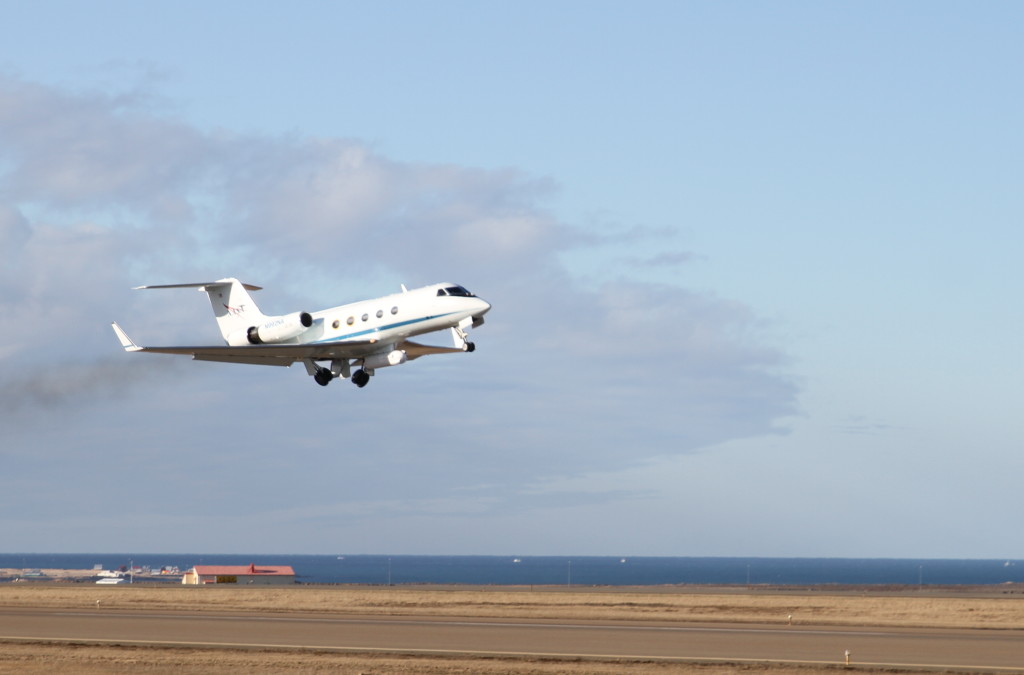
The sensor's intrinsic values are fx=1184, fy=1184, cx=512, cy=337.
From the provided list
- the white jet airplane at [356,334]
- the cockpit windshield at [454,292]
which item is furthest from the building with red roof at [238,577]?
the cockpit windshield at [454,292]

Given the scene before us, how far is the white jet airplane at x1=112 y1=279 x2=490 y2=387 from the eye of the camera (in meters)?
48.7

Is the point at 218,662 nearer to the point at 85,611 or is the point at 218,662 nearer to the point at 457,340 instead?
the point at 457,340

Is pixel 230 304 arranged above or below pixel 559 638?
above

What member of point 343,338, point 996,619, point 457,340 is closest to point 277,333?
point 343,338

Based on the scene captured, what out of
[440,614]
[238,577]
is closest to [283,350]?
[440,614]

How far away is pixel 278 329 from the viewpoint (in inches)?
2125

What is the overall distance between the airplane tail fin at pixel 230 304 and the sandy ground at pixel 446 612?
15.3 meters

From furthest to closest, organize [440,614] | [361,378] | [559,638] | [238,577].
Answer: [238,577] < [440,614] < [361,378] < [559,638]

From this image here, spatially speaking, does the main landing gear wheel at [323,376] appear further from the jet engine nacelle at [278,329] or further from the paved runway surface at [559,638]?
the paved runway surface at [559,638]

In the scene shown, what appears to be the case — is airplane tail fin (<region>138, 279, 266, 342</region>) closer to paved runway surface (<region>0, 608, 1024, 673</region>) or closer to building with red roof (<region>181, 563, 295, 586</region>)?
paved runway surface (<region>0, 608, 1024, 673</region>)

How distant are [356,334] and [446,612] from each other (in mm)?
17447

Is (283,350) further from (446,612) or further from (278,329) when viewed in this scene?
(446,612)

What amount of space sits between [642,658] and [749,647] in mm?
5228

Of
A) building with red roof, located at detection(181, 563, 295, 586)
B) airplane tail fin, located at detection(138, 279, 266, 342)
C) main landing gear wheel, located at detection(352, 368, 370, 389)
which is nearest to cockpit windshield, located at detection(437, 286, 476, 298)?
main landing gear wheel, located at detection(352, 368, 370, 389)
